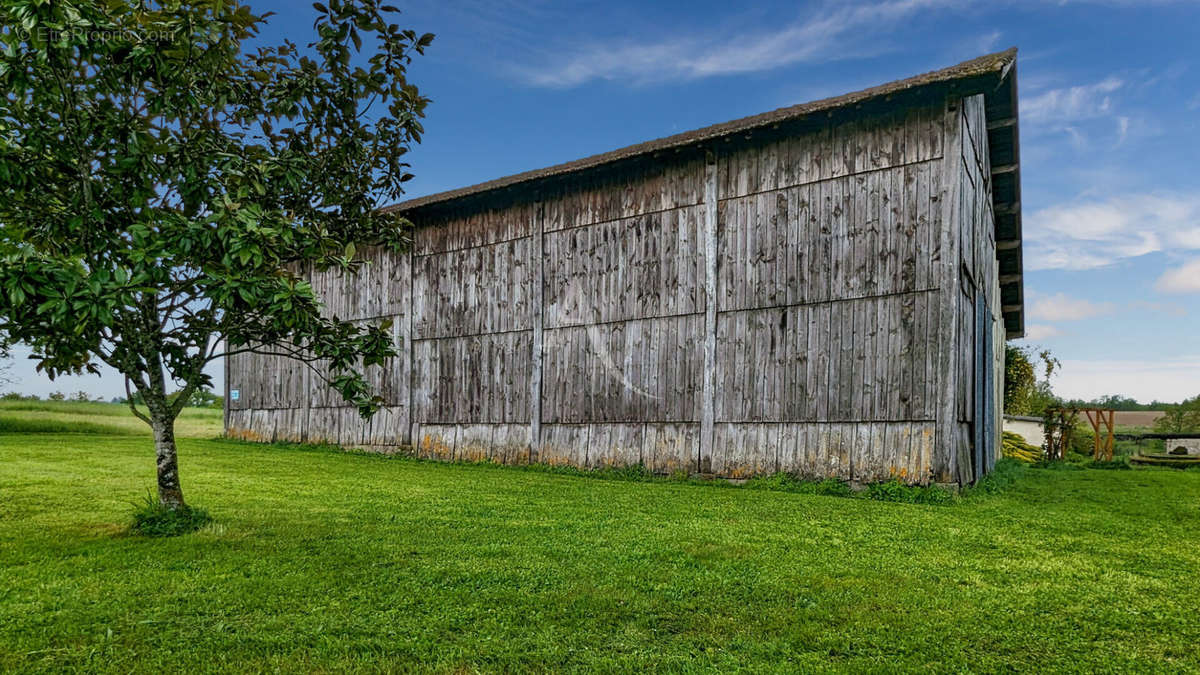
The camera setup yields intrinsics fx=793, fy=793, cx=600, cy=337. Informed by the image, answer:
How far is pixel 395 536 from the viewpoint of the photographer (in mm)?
7801

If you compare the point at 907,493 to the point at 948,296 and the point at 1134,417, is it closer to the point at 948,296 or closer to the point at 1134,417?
the point at 948,296

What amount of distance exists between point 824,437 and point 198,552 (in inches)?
371

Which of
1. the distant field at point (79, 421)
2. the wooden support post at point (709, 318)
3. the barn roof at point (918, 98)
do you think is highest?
the barn roof at point (918, 98)

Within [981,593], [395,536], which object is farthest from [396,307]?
[981,593]

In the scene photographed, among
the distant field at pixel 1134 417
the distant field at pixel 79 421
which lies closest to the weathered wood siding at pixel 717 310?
the distant field at pixel 79 421

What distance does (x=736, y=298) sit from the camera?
555 inches

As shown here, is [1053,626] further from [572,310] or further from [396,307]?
[396,307]

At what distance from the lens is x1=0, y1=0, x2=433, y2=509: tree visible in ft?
19.1

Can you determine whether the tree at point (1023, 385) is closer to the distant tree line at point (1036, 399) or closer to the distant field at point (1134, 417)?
the distant tree line at point (1036, 399)

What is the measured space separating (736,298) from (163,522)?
959cm

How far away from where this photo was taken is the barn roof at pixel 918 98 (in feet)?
39.6

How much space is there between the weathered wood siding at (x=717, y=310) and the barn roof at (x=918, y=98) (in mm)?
364

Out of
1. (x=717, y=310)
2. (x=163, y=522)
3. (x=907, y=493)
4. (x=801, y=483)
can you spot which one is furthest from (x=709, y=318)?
(x=163, y=522)

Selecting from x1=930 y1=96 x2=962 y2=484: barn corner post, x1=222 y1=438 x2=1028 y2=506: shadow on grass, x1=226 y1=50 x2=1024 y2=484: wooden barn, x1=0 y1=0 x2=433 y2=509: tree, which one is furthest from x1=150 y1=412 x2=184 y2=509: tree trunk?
x1=930 y1=96 x2=962 y2=484: barn corner post
